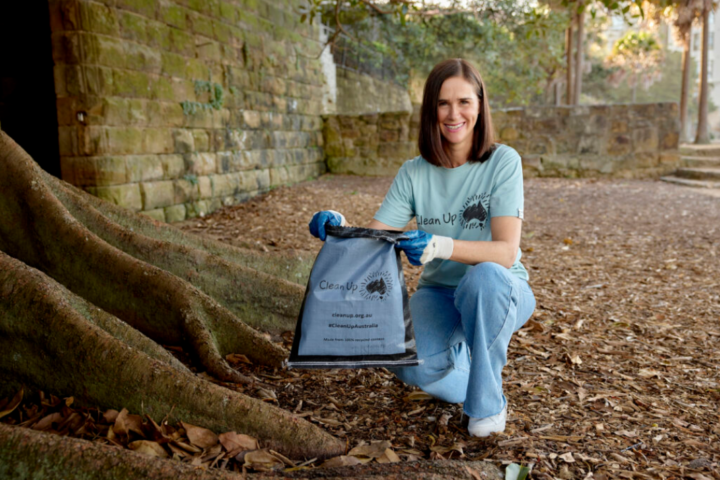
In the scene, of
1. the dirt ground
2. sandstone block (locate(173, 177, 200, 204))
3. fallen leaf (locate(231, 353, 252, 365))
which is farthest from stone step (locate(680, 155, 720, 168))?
fallen leaf (locate(231, 353, 252, 365))

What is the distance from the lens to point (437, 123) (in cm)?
234

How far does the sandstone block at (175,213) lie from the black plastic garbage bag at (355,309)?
4262 millimetres

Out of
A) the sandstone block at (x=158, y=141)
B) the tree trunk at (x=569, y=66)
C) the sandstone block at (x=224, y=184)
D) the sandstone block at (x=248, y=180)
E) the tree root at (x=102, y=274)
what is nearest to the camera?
the tree root at (x=102, y=274)

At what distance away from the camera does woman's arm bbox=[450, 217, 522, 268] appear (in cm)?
209

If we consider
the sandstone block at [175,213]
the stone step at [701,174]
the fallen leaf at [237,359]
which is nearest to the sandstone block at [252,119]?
the sandstone block at [175,213]

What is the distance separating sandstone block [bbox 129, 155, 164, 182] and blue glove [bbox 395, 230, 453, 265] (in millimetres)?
3992

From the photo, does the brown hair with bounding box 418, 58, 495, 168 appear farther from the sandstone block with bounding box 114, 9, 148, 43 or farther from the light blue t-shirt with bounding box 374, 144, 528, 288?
the sandstone block with bounding box 114, 9, 148, 43

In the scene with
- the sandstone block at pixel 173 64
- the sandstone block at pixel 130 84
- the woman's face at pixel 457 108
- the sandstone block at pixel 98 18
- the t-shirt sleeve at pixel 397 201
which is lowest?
the t-shirt sleeve at pixel 397 201

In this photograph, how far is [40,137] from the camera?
5062 mm

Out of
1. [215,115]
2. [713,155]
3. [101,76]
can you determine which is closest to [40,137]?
[101,76]

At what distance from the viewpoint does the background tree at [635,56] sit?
24003 millimetres

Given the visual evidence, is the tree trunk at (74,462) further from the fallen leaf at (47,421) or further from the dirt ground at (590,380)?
the dirt ground at (590,380)

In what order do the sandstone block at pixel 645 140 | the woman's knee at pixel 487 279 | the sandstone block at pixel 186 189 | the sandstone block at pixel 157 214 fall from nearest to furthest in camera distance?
the woman's knee at pixel 487 279 < the sandstone block at pixel 157 214 < the sandstone block at pixel 186 189 < the sandstone block at pixel 645 140

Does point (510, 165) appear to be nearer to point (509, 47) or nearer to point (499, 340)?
point (499, 340)
